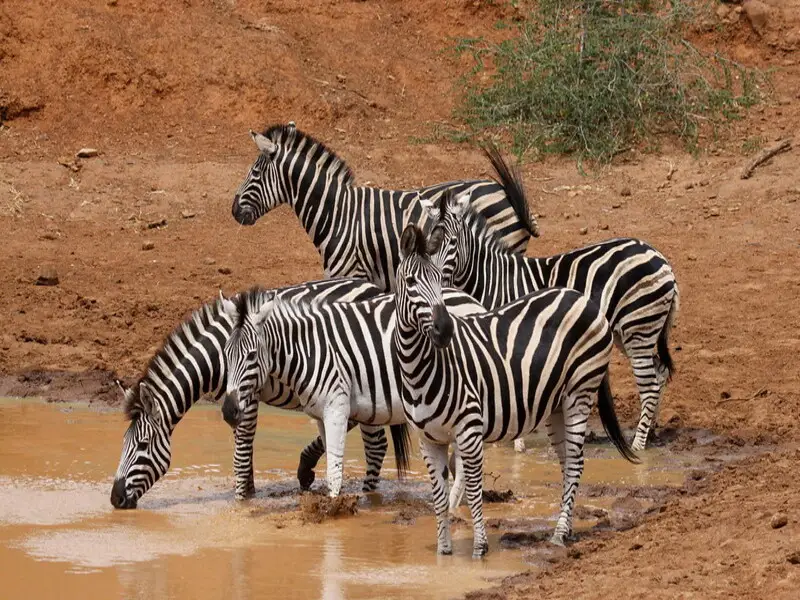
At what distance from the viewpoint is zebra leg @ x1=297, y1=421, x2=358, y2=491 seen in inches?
382

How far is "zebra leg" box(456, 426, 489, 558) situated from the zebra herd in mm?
10

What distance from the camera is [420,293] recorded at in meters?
7.65

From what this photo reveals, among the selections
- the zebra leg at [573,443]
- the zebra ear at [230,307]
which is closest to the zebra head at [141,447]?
the zebra ear at [230,307]

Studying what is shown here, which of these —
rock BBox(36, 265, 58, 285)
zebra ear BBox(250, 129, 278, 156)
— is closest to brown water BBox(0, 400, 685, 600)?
zebra ear BBox(250, 129, 278, 156)

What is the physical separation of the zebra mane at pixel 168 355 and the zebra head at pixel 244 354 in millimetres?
414

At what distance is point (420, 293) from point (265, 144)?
4.63 metres

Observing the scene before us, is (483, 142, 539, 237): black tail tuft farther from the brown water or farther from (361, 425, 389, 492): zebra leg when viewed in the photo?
(361, 425, 389, 492): zebra leg

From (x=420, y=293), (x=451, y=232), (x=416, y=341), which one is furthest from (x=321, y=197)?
(x=420, y=293)

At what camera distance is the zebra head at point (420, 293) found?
761 cm

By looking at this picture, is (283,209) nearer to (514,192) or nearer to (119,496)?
(514,192)

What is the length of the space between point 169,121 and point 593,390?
36.7ft

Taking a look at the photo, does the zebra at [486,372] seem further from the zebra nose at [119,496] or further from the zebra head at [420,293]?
the zebra nose at [119,496]

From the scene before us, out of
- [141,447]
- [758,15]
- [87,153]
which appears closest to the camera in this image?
[141,447]

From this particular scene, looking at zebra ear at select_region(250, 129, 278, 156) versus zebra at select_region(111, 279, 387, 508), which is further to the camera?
zebra ear at select_region(250, 129, 278, 156)
